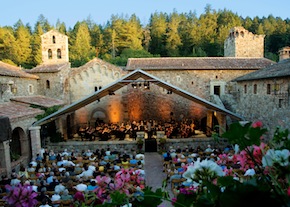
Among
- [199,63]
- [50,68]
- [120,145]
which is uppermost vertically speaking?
[199,63]

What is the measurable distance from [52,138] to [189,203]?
56.1 feet

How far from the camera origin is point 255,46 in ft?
97.0

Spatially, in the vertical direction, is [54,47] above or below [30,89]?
above

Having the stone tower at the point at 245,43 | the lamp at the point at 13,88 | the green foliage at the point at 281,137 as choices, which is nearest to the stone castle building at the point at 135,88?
the lamp at the point at 13,88

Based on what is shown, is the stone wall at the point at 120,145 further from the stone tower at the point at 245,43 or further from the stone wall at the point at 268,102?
the stone tower at the point at 245,43

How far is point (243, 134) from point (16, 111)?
1548 centimetres

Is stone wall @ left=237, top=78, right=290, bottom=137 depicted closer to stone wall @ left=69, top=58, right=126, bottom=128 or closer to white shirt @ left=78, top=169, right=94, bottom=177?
white shirt @ left=78, top=169, right=94, bottom=177

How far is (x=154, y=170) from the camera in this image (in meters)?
13.0

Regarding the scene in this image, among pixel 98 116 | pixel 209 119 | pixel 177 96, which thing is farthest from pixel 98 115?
pixel 209 119

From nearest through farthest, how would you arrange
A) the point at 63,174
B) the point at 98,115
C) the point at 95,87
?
the point at 63,174 → the point at 95,87 → the point at 98,115

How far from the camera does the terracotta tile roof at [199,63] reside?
2202 cm

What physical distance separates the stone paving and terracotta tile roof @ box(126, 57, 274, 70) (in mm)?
9274

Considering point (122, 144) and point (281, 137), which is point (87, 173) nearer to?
point (122, 144)

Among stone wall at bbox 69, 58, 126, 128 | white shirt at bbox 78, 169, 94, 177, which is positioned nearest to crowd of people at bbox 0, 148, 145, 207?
white shirt at bbox 78, 169, 94, 177
